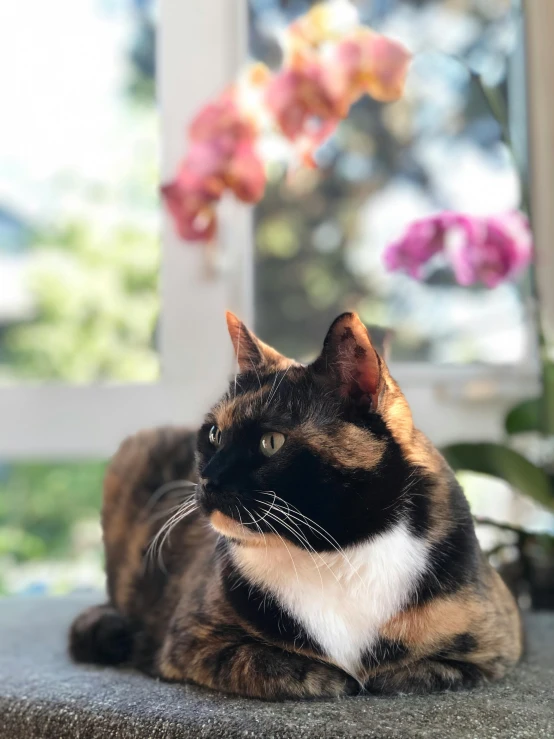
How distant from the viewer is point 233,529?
0.71 m

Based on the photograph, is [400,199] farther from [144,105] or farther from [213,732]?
[213,732]

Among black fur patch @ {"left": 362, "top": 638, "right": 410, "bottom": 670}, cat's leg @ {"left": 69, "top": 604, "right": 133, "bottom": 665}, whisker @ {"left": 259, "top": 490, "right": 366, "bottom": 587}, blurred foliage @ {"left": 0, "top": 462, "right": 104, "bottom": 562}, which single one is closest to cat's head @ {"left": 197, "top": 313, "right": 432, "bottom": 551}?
whisker @ {"left": 259, "top": 490, "right": 366, "bottom": 587}

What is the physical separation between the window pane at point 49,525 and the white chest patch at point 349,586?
105 centimetres

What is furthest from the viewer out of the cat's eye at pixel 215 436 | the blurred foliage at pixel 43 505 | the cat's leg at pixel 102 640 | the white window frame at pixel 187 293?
the blurred foliage at pixel 43 505

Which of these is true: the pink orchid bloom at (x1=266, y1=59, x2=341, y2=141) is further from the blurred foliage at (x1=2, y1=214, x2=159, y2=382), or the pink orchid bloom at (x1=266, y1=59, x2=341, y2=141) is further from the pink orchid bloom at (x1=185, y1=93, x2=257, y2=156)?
the blurred foliage at (x1=2, y1=214, x2=159, y2=382)

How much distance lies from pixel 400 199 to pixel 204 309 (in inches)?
18.3

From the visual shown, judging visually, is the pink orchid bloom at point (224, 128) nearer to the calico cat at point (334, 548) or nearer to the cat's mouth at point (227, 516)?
the calico cat at point (334, 548)

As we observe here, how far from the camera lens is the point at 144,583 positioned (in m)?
1.01

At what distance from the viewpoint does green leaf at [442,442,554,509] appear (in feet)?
4.00

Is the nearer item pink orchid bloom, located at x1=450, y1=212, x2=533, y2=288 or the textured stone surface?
the textured stone surface

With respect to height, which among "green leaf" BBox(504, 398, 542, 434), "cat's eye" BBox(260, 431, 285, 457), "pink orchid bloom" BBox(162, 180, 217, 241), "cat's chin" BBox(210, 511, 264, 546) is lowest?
"cat's chin" BBox(210, 511, 264, 546)

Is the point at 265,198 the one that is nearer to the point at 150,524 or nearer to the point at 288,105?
the point at 288,105

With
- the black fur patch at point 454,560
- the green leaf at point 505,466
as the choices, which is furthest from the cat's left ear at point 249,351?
the green leaf at point 505,466

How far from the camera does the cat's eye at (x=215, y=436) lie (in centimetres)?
77
